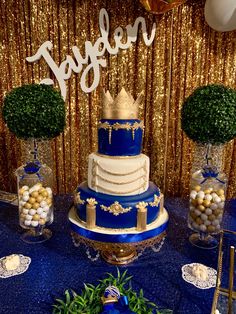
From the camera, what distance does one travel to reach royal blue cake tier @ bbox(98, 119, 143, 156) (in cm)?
176

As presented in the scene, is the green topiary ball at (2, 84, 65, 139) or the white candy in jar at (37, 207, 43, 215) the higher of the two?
the green topiary ball at (2, 84, 65, 139)

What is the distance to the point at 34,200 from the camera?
200 centimetres

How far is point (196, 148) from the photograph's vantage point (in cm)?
271

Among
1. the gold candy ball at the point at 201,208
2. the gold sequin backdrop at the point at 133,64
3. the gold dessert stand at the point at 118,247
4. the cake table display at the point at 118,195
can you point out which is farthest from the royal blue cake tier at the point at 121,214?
the gold sequin backdrop at the point at 133,64

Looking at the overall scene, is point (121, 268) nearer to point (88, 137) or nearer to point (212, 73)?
point (88, 137)

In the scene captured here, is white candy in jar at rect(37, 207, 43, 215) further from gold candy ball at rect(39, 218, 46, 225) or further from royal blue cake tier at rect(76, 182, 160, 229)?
royal blue cake tier at rect(76, 182, 160, 229)

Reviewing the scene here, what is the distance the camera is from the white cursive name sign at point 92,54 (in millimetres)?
2645

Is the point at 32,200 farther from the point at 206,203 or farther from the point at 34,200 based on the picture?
the point at 206,203

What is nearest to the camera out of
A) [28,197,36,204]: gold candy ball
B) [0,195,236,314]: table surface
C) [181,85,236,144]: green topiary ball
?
[0,195,236,314]: table surface

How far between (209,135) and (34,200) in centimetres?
128

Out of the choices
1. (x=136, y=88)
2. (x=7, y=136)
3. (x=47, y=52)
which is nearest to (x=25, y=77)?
(x=47, y=52)

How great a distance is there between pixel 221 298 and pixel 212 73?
208cm

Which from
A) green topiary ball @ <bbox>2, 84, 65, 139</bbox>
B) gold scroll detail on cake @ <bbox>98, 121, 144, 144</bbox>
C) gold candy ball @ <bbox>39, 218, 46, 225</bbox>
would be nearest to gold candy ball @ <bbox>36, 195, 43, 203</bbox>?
gold candy ball @ <bbox>39, 218, 46, 225</bbox>

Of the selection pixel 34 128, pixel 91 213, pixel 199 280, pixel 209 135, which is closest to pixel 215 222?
pixel 199 280
